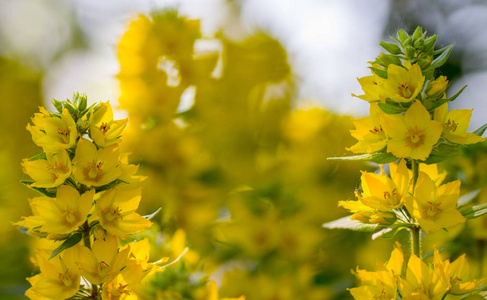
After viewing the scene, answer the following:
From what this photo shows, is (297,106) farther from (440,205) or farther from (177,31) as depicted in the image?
(440,205)

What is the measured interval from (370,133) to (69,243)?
0.60m

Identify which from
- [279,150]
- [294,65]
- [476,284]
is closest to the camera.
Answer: [476,284]

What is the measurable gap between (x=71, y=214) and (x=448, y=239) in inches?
46.3

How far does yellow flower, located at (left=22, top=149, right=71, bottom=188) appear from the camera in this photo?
97 centimetres

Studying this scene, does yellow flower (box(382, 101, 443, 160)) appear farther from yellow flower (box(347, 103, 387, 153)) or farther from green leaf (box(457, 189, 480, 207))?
green leaf (box(457, 189, 480, 207))

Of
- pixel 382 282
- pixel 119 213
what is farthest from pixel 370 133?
pixel 119 213

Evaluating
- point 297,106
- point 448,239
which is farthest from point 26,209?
point 448,239

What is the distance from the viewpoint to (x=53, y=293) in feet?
3.14

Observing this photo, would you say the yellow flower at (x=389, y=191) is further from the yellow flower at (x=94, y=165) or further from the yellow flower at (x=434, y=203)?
the yellow flower at (x=94, y=165)

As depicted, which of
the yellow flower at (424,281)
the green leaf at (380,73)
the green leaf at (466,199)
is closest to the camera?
the yellow flower at (424,281)

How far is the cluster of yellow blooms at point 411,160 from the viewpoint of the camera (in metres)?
0.93

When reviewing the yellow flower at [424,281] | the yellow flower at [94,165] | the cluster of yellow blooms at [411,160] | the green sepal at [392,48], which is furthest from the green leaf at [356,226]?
the yellow flower at [94,165]

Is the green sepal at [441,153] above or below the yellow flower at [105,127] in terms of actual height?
below

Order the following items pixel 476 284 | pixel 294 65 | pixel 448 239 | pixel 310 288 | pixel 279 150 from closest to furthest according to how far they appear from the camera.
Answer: pixel 476 284
pixel 448 239
pixel 310 288
pixel 279 150
pixel 294 65
